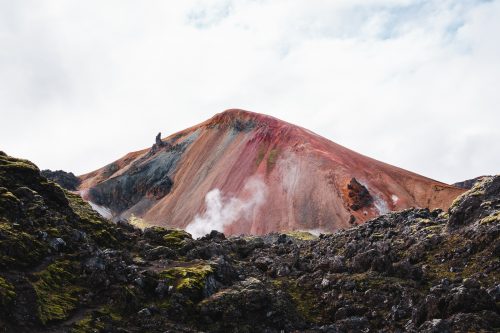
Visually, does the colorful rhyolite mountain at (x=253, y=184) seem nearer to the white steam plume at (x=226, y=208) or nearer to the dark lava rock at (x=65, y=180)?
the white steam plume at (x=226, y=208)

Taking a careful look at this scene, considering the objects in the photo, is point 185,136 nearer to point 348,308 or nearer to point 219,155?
point 219,155

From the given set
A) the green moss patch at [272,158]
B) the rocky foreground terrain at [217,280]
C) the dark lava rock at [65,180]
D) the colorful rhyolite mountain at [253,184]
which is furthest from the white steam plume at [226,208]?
the rocky foreground terrain at [217,280]

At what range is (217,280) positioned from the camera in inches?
870

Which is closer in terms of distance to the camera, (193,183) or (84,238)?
(84,238)

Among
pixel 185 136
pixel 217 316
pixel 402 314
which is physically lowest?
pixel 402 314

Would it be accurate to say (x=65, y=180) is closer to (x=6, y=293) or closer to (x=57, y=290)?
(x=57, y=290)

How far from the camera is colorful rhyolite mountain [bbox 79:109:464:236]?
99.2 metres

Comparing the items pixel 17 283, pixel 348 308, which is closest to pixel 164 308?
pixel 17 283

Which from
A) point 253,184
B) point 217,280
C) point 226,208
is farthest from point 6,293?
point 253,184

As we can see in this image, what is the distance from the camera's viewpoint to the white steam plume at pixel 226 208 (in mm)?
102875

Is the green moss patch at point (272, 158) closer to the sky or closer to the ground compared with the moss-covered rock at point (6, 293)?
closer to the sky

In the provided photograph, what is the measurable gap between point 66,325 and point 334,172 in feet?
318

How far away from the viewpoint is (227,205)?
360ft

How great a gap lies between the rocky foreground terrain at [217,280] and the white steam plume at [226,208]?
74.6 metres
